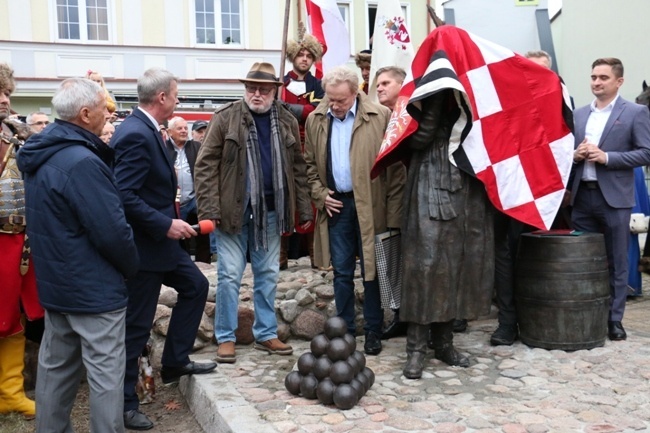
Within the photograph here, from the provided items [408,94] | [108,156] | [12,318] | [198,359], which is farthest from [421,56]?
[12,318]

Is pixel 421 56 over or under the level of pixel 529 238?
over

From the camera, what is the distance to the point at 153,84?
13.2ft

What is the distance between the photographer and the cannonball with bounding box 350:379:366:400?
3.98 m

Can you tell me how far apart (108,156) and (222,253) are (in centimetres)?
150

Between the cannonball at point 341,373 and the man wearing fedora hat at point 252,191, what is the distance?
1.08 m

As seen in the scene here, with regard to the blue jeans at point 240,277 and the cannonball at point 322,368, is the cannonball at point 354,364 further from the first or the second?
the blue jeans at point 240,277

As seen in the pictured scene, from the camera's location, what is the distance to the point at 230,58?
20062 millimetres

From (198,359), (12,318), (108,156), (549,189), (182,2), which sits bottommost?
(198,359)

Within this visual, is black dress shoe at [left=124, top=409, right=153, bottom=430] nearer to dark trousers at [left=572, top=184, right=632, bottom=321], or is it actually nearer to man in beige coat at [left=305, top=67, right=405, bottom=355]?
man in beige coat at [left=305, top=67, right=405, bottom=355]

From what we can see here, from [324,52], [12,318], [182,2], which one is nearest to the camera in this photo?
[12,318]

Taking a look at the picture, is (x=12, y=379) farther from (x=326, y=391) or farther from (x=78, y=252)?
(x=326, y=391)

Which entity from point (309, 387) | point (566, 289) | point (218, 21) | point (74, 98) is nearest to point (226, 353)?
point (309, 387)

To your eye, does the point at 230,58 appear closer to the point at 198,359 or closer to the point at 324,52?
the point at 324,52

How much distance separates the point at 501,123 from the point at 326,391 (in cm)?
210
